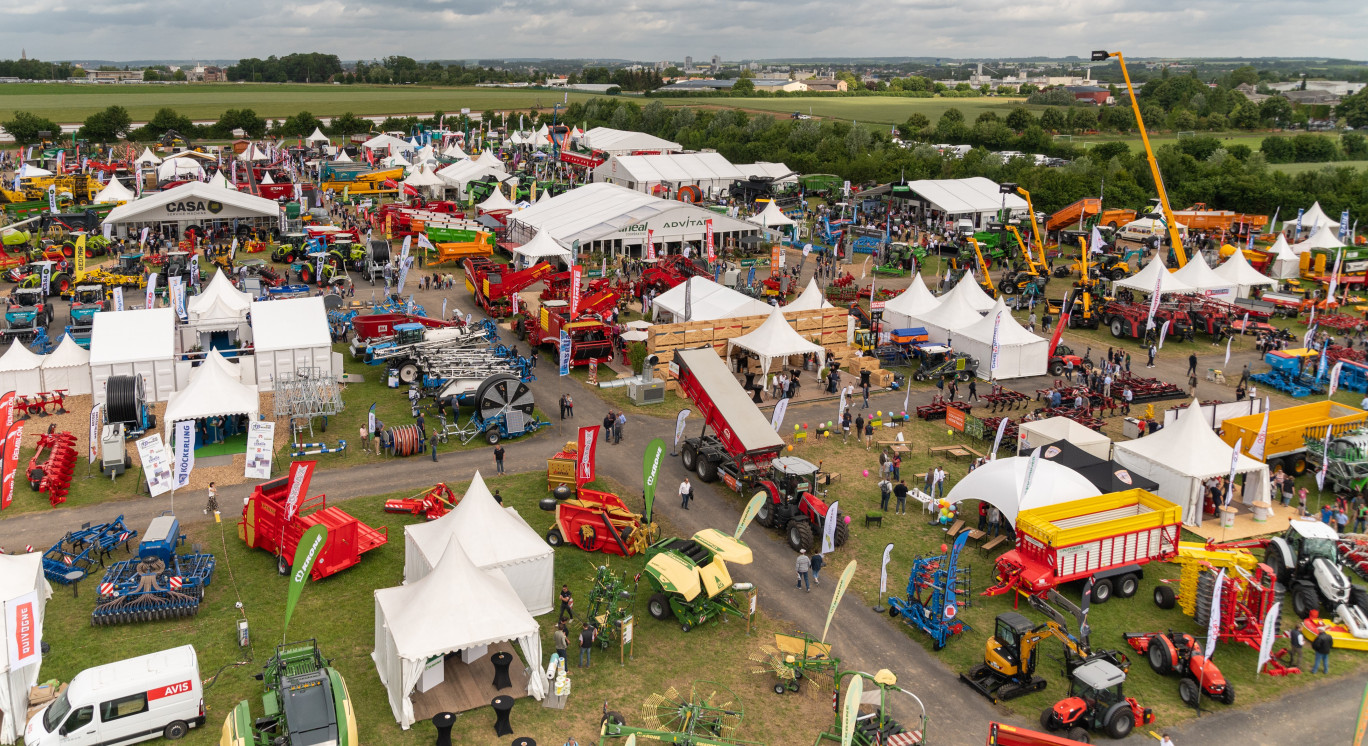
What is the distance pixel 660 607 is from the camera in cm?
1766

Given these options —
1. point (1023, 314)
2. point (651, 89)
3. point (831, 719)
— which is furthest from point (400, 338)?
point (651, 89)

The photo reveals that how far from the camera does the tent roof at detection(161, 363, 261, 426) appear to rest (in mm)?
24877

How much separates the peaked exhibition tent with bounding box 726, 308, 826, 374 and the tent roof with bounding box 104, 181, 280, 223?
33.0 metres

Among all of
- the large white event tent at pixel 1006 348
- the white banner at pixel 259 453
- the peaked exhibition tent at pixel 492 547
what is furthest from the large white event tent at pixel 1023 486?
the white banner at pixel 259 453

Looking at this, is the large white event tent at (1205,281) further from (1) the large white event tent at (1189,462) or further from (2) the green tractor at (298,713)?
(2) the green tractor at (298,713)

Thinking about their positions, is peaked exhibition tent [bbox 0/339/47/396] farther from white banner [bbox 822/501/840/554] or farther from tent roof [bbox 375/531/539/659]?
white banner [bbox 822/501/840/554]

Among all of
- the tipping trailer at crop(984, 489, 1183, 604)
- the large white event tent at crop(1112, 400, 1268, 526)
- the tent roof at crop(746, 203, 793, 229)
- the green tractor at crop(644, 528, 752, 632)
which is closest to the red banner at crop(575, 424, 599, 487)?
the green tractor at crop(644, 528, 752, 632)

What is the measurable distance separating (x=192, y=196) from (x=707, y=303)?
106ft

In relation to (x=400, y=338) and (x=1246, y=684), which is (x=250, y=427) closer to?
(x=400, y=338)

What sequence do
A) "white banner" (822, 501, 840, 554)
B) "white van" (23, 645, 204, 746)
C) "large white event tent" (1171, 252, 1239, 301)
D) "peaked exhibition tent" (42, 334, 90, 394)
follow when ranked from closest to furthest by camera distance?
"white van" (23, 645, 204, 746)
"white banner" (822, 501, 840, 554)
"peaked exhibition tent" (42, 334, 90, 394)
"large white event tent" (1171, 252, 1239, 301)

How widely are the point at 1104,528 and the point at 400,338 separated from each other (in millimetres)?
22733

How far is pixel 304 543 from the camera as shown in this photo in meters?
15.3

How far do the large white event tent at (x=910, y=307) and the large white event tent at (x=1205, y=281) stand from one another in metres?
12.5

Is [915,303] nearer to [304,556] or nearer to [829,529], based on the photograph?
[829,529]
